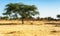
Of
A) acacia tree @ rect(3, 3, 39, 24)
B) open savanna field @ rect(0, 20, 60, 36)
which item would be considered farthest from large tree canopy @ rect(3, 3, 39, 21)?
open savanna field @ rect(0, 20, 60, 36)

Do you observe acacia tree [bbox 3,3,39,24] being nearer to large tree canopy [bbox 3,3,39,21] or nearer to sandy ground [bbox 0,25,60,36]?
large tree canopy [bbox 3,3,39,21]

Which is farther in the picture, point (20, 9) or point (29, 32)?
point (20, 9)

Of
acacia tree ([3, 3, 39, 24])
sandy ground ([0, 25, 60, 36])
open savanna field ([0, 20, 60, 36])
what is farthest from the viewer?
acacia tree ([3, 3, 39, 24])

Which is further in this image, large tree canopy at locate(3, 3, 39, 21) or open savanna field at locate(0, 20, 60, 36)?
large tree canopy at locate(3, 3, 39, 21)

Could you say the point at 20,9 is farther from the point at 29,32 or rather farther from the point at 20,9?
the point at 29,32

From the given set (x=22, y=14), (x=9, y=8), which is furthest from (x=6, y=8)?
(x=22, y=14)

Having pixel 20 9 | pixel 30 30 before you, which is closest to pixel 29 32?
pixel 30 30

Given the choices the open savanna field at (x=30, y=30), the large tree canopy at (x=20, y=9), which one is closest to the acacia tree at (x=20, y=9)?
the large tree canopy at (x=20, y=9)


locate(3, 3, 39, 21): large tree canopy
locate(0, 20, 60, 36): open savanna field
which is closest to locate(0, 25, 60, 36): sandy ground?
locate(0, 20, 60, 36): open savanna field

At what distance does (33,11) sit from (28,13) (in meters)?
1.88

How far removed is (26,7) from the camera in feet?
192

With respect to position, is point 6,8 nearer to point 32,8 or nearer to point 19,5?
point 19,5

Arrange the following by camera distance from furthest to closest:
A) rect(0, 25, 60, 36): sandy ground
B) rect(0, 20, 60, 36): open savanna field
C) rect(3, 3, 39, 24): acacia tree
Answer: rect(3, 3, 39, 24): acacia tree → rect(0, 20, 60, 36): open savanna field → rect(0, 25, 60, 36): sandy ground

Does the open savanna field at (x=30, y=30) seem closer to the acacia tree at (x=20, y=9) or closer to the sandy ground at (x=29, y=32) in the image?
the sandy ground at (x=29, y=32)
